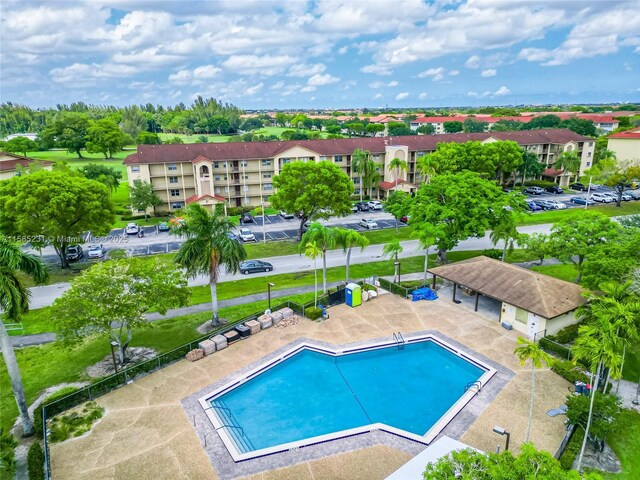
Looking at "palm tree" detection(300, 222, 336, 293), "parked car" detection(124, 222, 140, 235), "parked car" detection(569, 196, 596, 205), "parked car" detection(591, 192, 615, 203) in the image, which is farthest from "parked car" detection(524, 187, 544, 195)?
"parked car" detection(124, 222, 140, 235)

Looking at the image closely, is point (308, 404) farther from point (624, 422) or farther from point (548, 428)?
point (624, 422)

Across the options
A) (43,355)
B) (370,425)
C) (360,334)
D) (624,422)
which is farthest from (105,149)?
(624,422)

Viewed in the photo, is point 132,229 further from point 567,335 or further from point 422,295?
point 567,335

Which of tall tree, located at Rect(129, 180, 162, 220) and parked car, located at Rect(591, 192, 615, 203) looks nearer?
tall tree, located at Rect(129, 180, 162, 220)

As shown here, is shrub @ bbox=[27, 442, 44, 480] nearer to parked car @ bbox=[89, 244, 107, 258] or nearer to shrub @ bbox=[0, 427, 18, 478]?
shrub @ bbox=[0, 427, 18, 478]

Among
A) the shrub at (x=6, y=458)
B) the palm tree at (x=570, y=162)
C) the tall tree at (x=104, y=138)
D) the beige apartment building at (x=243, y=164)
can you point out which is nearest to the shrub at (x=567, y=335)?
the shrub at (x=6, y=458)

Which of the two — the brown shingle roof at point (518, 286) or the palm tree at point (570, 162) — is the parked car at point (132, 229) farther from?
the palm tree at point (570, 162)

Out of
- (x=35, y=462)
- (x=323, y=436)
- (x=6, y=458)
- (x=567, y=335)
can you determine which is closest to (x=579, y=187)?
(x=567, y=335)
